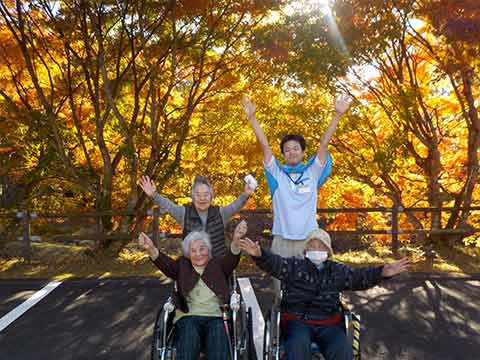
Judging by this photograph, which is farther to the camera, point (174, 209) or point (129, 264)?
point (129, 264)

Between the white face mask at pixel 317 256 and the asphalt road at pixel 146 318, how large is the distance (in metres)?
1.10

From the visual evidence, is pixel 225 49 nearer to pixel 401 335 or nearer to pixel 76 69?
pixel 76 69

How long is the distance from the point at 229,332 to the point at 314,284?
629 millimetres

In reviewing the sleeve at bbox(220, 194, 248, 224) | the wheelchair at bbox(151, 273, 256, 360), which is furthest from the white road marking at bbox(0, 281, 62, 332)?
the sleeve at bbox(220, 194, 248, 224)

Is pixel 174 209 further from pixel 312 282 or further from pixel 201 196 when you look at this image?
pixel 312 282

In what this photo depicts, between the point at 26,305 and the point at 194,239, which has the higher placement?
the point at 194,239

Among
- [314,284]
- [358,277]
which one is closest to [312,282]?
[314,284]

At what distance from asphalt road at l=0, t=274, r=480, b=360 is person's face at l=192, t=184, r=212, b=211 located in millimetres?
1300

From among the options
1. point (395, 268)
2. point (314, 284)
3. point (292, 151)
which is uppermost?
point (292, 151)

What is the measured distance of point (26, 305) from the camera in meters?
4.63

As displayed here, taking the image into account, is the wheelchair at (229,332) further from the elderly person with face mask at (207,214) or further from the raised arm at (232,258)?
the elderly person with face mask at (207,214)

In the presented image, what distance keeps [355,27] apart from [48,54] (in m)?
4.95

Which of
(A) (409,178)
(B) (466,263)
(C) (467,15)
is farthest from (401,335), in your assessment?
(A) (409,178)

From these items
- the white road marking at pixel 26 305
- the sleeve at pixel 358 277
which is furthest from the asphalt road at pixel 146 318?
the sleeve at pixel 358 277
